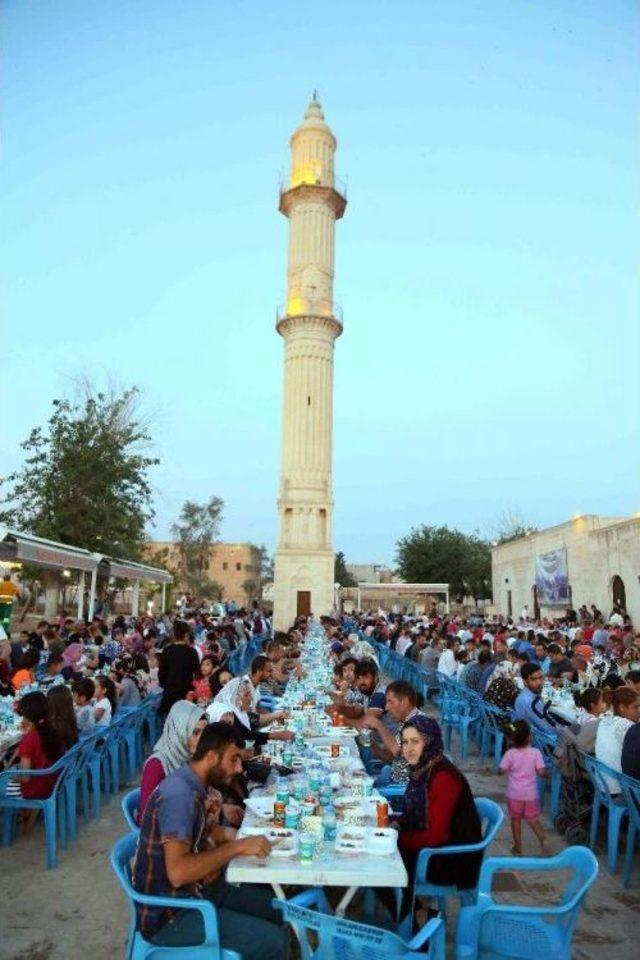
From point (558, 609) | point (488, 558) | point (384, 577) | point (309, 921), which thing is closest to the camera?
point (309, 921)

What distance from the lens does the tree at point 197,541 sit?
59094mm

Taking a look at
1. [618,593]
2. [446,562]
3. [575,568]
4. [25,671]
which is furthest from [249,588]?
[25,671]

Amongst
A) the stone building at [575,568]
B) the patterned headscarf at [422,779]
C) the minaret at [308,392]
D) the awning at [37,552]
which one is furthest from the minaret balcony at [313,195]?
the patterned headscarf at [422,779]

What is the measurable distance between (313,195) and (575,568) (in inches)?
988

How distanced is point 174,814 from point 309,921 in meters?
0.77

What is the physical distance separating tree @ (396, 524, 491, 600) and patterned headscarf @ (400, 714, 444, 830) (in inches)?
1974

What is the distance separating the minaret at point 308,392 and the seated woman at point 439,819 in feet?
108

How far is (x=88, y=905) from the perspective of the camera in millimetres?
4859

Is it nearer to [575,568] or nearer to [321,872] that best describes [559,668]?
[321,872]

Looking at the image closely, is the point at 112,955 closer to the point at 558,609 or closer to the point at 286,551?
the point at 558,609

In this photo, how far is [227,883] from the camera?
3.67 metres

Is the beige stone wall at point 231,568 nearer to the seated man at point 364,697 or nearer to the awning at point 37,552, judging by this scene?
the awning at point 37,552

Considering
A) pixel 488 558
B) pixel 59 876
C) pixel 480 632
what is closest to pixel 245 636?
pixel 480 632

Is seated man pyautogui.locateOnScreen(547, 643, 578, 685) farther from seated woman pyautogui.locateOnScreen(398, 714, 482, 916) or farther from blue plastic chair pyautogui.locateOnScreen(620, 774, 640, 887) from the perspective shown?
seated woman pyautogui.locateOnScreen(398, 714, 482, 916)
